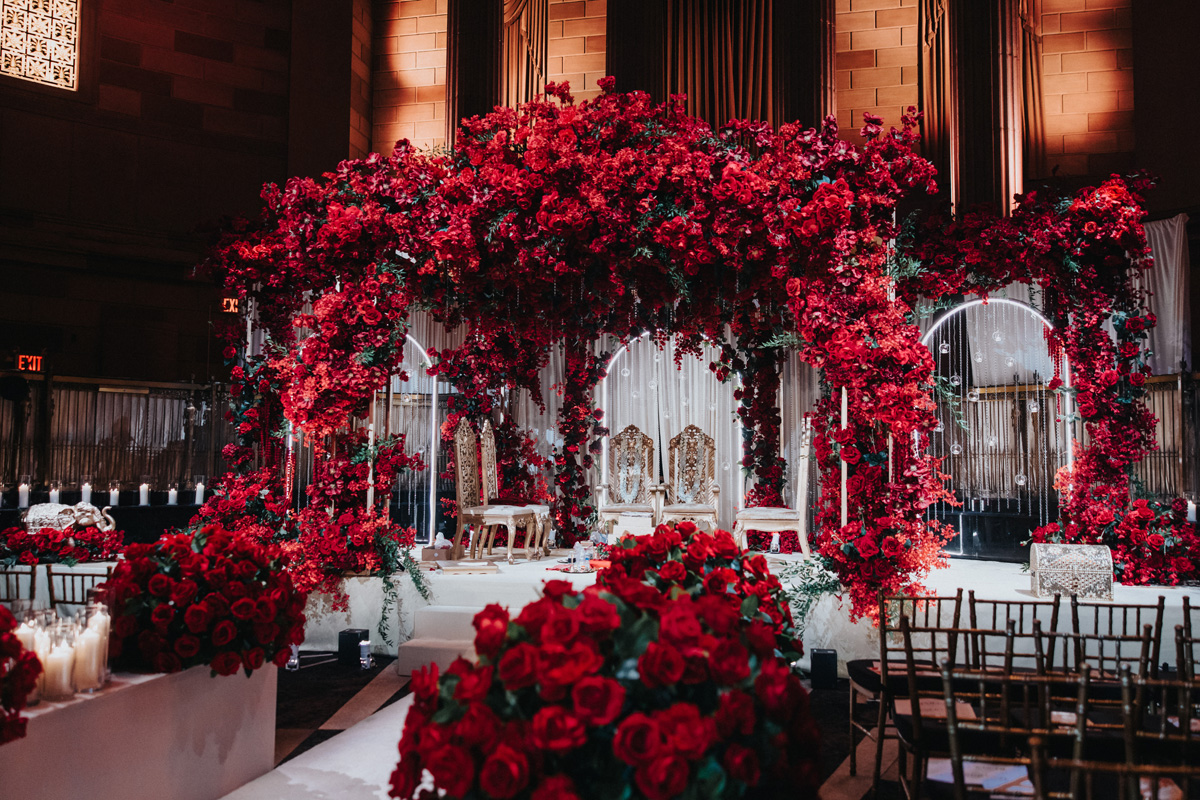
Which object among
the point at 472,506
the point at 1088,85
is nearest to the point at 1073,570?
the point at 472,506

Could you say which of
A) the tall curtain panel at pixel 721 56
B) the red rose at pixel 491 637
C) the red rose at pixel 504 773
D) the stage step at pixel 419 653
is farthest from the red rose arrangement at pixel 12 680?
the tall curtain panel at pixel 721 56

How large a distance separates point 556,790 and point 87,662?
73.5 inches

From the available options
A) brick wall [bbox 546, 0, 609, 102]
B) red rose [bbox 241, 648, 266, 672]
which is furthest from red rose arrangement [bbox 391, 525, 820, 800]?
brick wall [bbox 546, 0, 609, 102]

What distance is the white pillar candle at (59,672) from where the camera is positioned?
2.46 m

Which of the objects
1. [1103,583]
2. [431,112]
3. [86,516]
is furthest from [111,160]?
[1103,583]

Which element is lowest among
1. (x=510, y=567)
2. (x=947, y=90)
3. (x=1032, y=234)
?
(x=510, y=567)

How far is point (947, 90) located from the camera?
1022cm

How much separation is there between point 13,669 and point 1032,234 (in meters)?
5.82

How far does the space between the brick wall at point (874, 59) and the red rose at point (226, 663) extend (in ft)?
32.2

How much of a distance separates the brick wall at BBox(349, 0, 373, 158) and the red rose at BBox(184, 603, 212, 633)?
31.0 ft

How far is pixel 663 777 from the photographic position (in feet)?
4.39

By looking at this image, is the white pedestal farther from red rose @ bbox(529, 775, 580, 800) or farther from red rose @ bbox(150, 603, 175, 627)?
red rose @ bbox(529, 775, 580, 800)

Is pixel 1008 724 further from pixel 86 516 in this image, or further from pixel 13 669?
pixel 86 516

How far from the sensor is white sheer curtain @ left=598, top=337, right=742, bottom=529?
33.5ft
